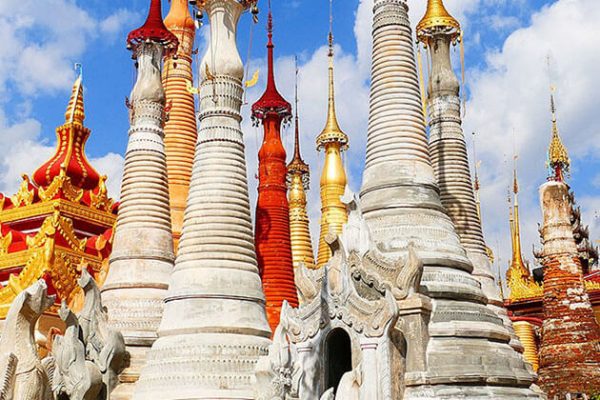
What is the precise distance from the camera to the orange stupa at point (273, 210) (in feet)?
81.3

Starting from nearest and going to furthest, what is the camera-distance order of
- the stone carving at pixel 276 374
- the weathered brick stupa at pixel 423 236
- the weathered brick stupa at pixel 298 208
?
the stone carving at pixel 276 374 < the weathered brick stupa at pixel 423 236 < the weathered brick stupa at pixel 298 208

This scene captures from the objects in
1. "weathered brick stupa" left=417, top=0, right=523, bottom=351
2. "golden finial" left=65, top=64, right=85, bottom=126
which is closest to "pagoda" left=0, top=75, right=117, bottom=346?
"golden finial" left=65, top=64, right=85, bottom=126

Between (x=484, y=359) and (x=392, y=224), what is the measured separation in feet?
10.8

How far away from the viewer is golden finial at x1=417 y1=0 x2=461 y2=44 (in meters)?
23.1

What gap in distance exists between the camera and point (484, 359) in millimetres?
14422

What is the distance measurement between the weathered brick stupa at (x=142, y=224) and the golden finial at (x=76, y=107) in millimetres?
7694

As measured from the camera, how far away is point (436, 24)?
2314 centimetres

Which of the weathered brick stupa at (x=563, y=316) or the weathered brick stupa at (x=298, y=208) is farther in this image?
the weathered brick stupa at (x=298, y=208)

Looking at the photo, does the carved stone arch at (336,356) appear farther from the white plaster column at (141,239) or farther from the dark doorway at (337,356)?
the white plaster column at (141,239)

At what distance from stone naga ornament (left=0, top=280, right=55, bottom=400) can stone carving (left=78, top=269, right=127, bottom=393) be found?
3.60 ft

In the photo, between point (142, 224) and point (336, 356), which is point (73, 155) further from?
point (336, 356)

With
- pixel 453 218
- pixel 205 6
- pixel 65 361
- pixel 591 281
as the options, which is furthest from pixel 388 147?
pixel 591 281

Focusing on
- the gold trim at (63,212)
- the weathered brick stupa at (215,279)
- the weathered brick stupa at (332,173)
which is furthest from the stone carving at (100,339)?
the weathered brick stupa at (332,173)

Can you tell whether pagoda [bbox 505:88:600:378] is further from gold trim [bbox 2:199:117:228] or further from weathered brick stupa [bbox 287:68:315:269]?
gold trim [bbox 2:199:117:228]
